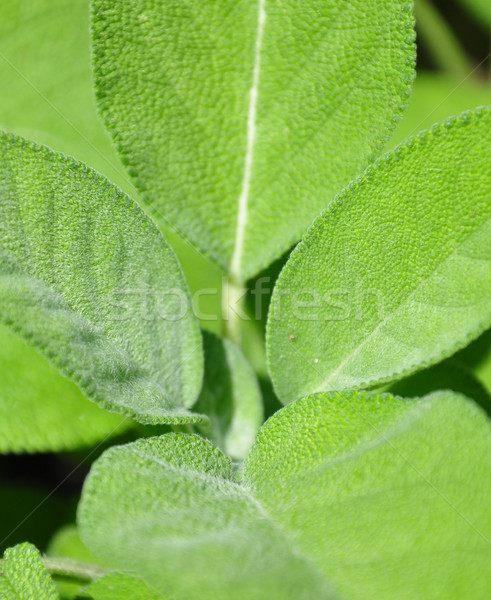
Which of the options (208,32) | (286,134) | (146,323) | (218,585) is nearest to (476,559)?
(218,585)

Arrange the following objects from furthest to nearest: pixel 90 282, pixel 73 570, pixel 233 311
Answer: pixel 233 311 → pixel 73 570 → pixel 90 282

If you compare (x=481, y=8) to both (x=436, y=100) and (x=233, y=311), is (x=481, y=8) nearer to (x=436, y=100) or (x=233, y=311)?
(x=436, y=100)

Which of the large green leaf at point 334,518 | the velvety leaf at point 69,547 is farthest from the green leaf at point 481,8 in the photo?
the velvety leaf at point 69,547

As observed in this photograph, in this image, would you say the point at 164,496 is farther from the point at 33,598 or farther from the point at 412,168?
the point at 412,168

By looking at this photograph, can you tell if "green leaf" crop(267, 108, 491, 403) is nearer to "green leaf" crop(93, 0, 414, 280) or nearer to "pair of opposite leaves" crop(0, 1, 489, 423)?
"pair of opposite leaves" crop(0, 1, 489, 423)

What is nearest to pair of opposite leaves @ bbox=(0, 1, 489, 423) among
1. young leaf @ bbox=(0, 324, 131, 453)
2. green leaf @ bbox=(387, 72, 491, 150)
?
young leaf @ bbox=(0, 324, 131, 453)

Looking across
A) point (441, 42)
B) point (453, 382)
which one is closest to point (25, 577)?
point (453, 382)
